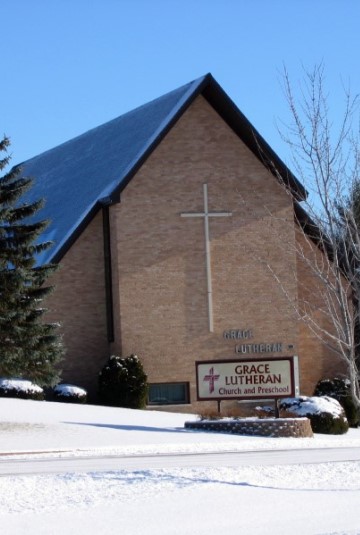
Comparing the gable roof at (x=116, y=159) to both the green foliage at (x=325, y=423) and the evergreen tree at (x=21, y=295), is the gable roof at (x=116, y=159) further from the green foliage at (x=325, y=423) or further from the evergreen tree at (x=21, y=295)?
the evergreen tree at (x=21, y=295)

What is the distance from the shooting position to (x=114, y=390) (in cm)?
3481

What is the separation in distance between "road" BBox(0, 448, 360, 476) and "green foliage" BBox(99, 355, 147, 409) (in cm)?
1241

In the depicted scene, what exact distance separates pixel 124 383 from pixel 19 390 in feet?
11.0

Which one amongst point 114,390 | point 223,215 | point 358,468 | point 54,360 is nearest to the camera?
point 358,468

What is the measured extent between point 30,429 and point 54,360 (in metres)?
2.89

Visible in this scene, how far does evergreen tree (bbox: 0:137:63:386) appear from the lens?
90.1ft

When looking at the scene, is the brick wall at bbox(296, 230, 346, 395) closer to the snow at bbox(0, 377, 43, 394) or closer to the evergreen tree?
the snow at bbox(0, 377, 43, 394)

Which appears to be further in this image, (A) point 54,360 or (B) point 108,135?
(B) point 108,135

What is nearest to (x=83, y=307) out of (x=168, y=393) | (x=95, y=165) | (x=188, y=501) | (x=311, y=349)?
(x=168, y=393)

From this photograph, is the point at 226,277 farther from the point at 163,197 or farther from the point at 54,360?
the point at 54,360

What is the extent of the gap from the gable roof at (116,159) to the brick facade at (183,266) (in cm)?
46

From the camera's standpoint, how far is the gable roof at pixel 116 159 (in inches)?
1431

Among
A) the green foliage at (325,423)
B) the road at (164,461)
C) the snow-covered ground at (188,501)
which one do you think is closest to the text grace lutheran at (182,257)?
the green foliage at (325,423)

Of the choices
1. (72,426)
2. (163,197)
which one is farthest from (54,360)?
(163,197)
